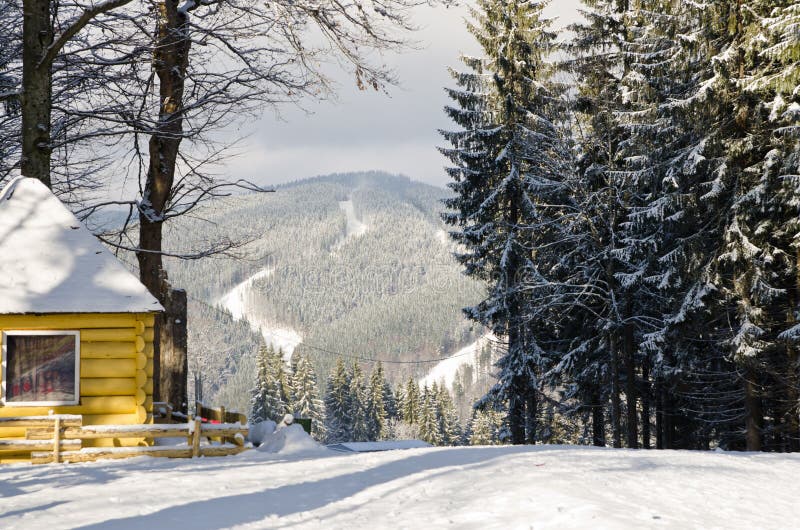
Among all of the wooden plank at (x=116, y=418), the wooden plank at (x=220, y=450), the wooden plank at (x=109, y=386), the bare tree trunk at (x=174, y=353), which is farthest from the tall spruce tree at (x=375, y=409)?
the wooden plank at (x=109, y=386)

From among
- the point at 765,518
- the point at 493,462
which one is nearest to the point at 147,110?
the point at 493,462

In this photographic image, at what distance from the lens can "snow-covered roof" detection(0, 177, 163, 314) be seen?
13109 millimetres

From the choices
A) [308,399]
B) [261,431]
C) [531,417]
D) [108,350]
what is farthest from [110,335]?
[308,399]

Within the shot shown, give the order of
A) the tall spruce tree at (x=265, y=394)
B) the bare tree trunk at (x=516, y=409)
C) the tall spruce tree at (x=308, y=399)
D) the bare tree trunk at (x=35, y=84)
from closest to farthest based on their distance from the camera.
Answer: the bare tree trunk at (x=35, y=84) < the bare tree trunk at (x=516, y=409) < the tall spruce tree at (x=265, y=394) < the tall spruce tree at (x=308, y=399)

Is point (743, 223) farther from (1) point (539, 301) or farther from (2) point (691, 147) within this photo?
(1) point (539, 301)

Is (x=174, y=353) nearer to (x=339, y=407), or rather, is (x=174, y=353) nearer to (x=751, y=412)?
(x=751, y=412)

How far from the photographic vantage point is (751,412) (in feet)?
70.5

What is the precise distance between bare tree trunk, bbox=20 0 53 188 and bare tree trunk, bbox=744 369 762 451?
18.8 m

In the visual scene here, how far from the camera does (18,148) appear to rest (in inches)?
732

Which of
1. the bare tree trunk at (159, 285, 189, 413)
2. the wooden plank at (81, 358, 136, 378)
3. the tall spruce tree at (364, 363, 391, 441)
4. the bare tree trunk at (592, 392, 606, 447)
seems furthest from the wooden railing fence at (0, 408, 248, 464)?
the tall spruce tree at (364, 363, 391, 441)

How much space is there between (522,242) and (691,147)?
25.9 ft

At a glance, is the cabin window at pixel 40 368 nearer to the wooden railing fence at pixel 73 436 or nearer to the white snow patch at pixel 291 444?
the wooden railing fence at pixel 73 436

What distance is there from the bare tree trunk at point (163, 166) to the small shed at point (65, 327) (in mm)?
3054

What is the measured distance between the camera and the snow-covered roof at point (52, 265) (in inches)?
516
